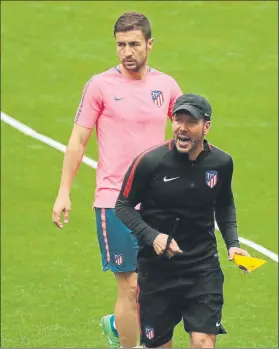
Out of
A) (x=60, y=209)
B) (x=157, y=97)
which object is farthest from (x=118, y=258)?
(x=157, y=97)

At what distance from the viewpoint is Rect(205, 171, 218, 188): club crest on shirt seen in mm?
9359

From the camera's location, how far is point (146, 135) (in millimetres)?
10781

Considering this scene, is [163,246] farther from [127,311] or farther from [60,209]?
[127,311]

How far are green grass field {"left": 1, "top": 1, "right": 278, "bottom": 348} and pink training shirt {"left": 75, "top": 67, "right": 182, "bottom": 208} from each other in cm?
242

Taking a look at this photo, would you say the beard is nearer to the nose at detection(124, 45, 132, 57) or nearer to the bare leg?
the nose at detection(124, 45, 132, 57)

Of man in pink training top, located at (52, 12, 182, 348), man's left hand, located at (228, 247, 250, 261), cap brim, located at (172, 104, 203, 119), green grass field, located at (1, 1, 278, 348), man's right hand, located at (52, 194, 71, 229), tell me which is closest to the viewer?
cap brim, located at (172, 104, 203, 119)

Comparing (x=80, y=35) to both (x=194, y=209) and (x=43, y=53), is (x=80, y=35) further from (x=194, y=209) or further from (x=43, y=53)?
(x=194, y=209)

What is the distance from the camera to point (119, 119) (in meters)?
10.8

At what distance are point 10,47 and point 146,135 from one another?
31.3 feet

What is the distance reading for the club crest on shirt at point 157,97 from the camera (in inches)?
427

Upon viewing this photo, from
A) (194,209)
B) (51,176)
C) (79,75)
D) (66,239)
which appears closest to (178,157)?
(194,209)

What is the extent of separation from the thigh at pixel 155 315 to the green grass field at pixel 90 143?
3.04 meters

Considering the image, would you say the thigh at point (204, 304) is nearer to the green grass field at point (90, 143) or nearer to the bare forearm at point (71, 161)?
the bare forearm at point (71, 161)

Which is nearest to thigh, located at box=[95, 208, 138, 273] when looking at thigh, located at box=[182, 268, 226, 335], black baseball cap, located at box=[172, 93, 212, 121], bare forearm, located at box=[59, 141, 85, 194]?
bare forearm, located at box=[59, 141, 85, 194]
